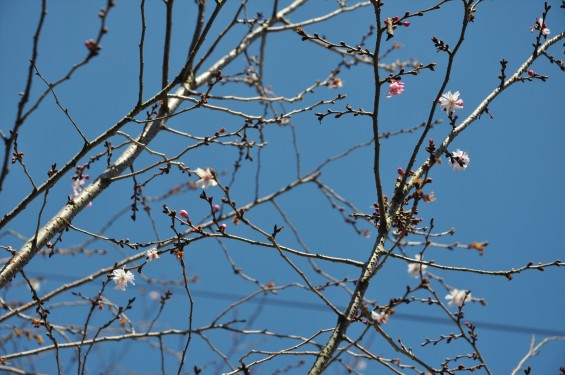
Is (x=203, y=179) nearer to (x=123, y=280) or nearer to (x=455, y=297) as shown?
(x=123, y=280)

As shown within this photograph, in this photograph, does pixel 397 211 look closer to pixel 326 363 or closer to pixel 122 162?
pixel 326 363

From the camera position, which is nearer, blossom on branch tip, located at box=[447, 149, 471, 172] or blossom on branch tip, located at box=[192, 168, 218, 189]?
blossom on branch tip, located at box=[447, 149, 471, 172]

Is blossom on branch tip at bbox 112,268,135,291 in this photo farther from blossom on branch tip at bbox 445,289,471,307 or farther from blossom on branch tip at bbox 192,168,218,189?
blossom on branch tip at bbox 445,289,471,307

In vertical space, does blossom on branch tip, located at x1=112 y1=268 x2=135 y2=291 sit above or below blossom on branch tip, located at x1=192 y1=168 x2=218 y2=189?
below

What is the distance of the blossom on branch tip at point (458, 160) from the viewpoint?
242 cm

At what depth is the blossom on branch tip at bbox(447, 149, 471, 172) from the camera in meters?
2.42

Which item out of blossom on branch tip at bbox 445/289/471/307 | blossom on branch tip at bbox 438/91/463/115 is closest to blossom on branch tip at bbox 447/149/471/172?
blossom on branch tip at bbox 438/91/463/115

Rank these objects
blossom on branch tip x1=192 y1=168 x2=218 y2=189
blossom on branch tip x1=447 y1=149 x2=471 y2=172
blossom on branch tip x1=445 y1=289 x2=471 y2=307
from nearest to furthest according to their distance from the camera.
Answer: blossom on branch tip x1=447 y1=149 x2=471 y2=172
blossom on branch tip x1=192 y1=168 x2=218 y2=189
blossom on branch tip x1=445 y1=289 x2=471 y2=307

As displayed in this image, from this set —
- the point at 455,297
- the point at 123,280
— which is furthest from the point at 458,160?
the point at 123,280

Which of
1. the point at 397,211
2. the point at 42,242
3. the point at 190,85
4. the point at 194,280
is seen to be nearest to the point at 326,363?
the point at 397,211

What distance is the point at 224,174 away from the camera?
5.05 meters

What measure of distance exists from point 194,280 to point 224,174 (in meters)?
1.12

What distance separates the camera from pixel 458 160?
7.88 ft

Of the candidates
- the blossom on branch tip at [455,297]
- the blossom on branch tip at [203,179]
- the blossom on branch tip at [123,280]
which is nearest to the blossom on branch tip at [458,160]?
the blossom on branch tip at [455,297]
